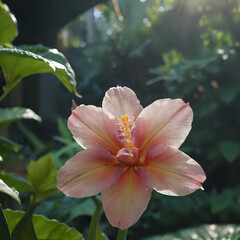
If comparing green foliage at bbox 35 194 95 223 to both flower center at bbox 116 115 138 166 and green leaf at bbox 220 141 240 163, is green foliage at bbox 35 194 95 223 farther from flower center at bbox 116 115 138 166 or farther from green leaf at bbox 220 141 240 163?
green leaf at bbox 220 141 240 163

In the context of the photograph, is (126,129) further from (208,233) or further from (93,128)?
(208,233)

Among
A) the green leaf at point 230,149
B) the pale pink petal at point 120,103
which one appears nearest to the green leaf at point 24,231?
the pale pink petal at point 120,103

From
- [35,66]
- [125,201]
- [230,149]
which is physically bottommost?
[230,149]

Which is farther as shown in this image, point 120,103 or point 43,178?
point 43,178

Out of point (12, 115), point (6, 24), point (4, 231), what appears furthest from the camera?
point (12, 115)

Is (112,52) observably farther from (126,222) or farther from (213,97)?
(126,222)

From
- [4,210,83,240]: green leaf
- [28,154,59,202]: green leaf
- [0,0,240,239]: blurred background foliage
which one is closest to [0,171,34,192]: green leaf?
[28,154,59,202]: green leaf

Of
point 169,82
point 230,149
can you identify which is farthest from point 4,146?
point 169,82

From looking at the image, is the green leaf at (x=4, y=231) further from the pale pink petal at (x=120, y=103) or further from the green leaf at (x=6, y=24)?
the green leaf at (x=6, y=24)
